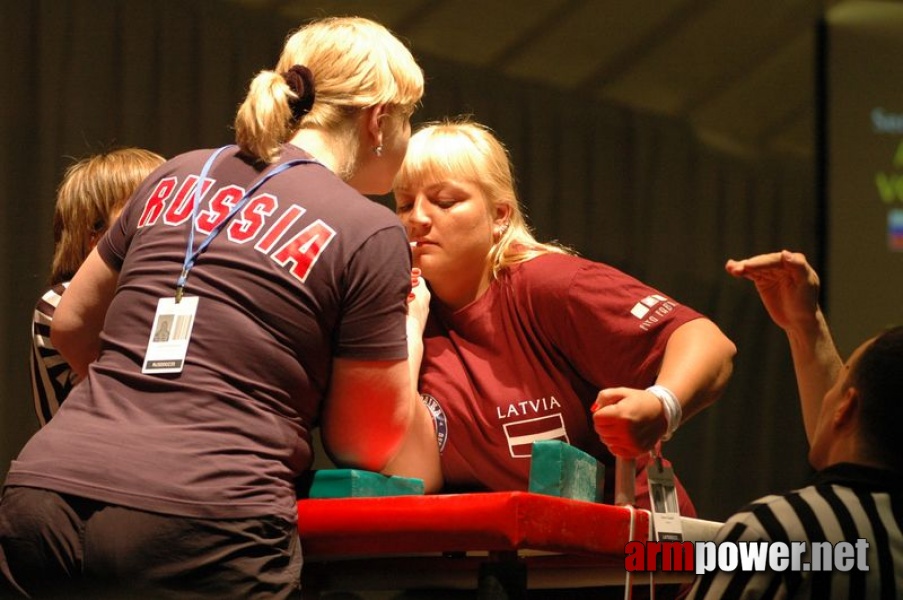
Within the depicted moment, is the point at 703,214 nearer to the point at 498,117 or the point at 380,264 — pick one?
the point at 498,117

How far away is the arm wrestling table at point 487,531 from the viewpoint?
1573 millimetres

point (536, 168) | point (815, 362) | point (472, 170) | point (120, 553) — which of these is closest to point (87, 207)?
point (472, 170)

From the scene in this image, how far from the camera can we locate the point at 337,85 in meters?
1.92

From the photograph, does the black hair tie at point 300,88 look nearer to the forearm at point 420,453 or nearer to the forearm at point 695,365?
the forearm at point 420,453

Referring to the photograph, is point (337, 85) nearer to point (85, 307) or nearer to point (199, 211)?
point (199, 211)

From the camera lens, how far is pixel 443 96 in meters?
6.09

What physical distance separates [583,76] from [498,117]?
2.14 feet

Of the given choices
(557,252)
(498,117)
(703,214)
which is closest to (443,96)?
(498,117)

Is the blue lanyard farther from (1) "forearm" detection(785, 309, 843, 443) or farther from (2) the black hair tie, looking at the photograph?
(1) "forearm" detection(785, 309, 843, 443)

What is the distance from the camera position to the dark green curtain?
4680mm

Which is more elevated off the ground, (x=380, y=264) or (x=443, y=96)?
(x=443, y=96)

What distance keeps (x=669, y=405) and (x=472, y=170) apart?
80 cm

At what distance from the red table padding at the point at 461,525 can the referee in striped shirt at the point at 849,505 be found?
0.61 feet

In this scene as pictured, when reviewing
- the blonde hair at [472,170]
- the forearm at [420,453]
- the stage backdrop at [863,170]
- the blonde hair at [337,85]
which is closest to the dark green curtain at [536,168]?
the stage backdrop at [863,170]
